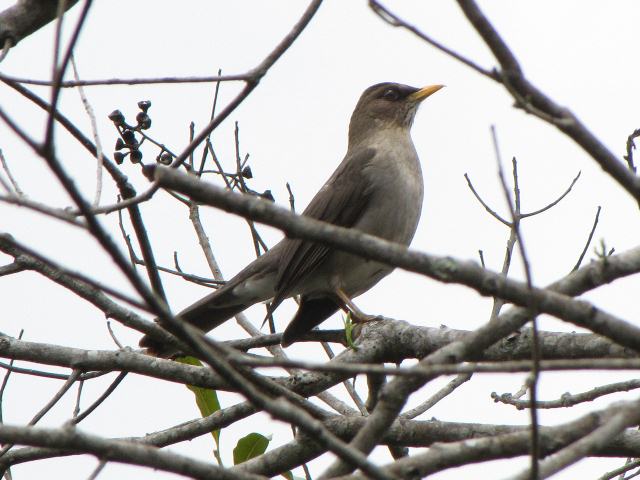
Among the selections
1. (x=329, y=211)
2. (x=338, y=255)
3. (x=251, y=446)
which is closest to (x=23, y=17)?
(x=251, y=446)

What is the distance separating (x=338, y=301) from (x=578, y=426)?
3933 mm

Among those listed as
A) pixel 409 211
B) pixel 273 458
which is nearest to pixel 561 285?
pixel 273 458

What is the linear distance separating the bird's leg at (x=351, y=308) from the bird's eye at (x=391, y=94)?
2169 mm

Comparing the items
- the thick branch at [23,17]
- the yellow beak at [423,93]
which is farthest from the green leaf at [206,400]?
the yellow beak at [423,93]

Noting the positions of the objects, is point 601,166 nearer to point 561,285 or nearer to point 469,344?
point 561,285

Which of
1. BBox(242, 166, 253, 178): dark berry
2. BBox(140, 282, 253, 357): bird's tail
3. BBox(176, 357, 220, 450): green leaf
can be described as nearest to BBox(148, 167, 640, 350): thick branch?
BBox(176, 357, 220, 450): green leaf

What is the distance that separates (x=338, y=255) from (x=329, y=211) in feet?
1.67

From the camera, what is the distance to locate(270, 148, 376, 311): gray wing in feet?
20.6

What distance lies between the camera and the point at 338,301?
21.4ft

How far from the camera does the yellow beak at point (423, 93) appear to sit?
25.4 feet

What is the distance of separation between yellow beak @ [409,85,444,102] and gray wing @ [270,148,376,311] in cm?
82

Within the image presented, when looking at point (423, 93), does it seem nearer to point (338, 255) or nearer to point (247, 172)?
point (338, 255)

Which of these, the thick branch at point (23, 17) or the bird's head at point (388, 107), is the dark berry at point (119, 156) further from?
the bird's head at point (388, 107)

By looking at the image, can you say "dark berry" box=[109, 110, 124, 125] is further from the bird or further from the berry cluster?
the bird
